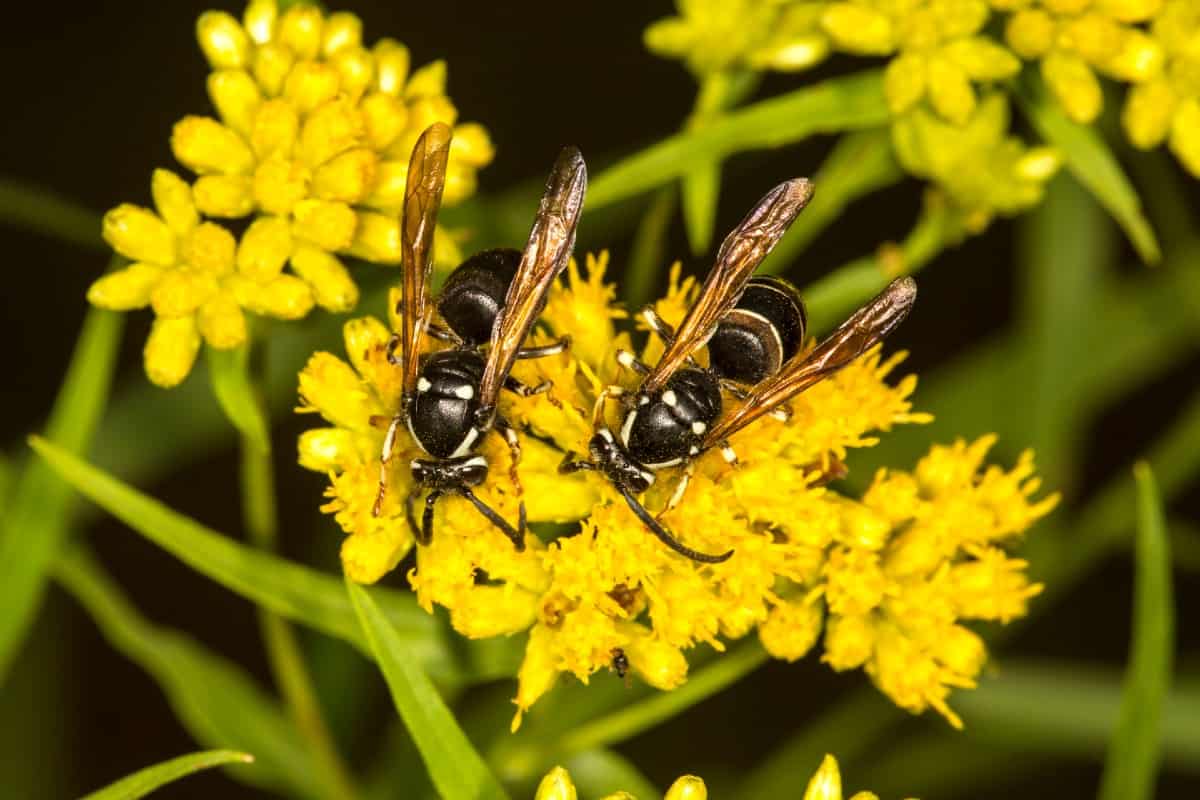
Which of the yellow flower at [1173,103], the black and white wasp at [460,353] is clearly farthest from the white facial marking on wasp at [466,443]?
the yellow flower at [1173,103]

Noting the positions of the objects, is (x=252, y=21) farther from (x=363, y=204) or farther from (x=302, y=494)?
(x=302, y=494)

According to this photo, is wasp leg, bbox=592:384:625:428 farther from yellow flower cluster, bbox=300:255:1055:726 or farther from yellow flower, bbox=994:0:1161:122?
yellow flower, bbox=994:0:1161:122

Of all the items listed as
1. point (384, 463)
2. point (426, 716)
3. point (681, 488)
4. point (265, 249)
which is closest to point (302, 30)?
point (265, 249)

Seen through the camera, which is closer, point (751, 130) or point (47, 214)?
point (751, 130)

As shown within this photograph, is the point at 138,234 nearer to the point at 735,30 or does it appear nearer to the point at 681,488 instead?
the point at 681,488

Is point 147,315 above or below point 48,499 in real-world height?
above

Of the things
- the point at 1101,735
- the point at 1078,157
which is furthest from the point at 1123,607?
the point at 1078,157
